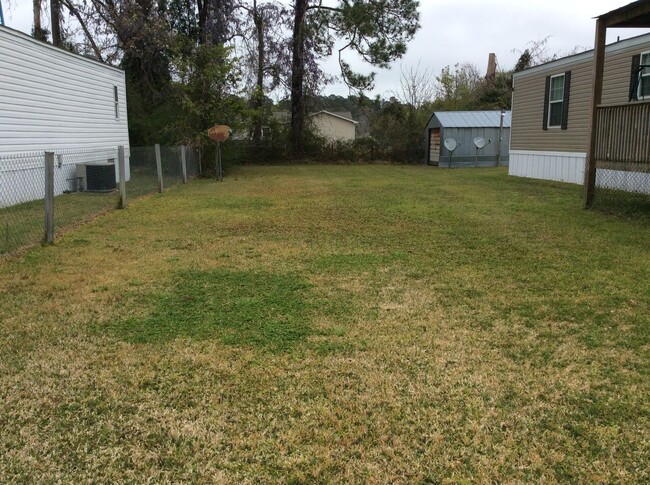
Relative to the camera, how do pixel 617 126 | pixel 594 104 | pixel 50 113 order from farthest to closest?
1. pixel 50 113
2. pixel 594 104
3. pixel 617 126

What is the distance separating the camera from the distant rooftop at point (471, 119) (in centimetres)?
2391

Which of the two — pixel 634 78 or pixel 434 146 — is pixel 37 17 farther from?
pixel 634 78

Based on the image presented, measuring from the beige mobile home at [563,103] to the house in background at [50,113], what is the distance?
11.3 metres

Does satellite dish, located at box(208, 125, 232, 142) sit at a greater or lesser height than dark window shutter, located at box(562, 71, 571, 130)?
lesser

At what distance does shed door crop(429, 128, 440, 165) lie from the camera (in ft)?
82.2

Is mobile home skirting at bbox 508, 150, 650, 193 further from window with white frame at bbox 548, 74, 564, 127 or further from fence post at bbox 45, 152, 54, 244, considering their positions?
fence post at bbox 45, 152, 54, 244

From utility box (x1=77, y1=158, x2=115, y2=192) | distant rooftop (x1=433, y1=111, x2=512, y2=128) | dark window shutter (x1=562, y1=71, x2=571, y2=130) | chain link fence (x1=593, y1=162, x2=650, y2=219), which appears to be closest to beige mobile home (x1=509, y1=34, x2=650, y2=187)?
dark window shutter (x1=562, y1=71, x2=571, y2=130)

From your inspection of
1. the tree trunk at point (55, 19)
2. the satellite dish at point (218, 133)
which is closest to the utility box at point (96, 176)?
the satellite dish at point (218, 133)

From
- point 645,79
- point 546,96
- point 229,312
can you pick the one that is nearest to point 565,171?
point 546,96

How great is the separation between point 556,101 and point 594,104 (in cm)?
575

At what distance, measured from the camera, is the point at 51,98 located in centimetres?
1255

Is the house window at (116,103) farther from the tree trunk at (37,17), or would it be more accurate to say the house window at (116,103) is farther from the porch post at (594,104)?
the porch post at (594,104)

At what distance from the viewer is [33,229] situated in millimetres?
7289

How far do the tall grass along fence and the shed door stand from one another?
12.1 metres
